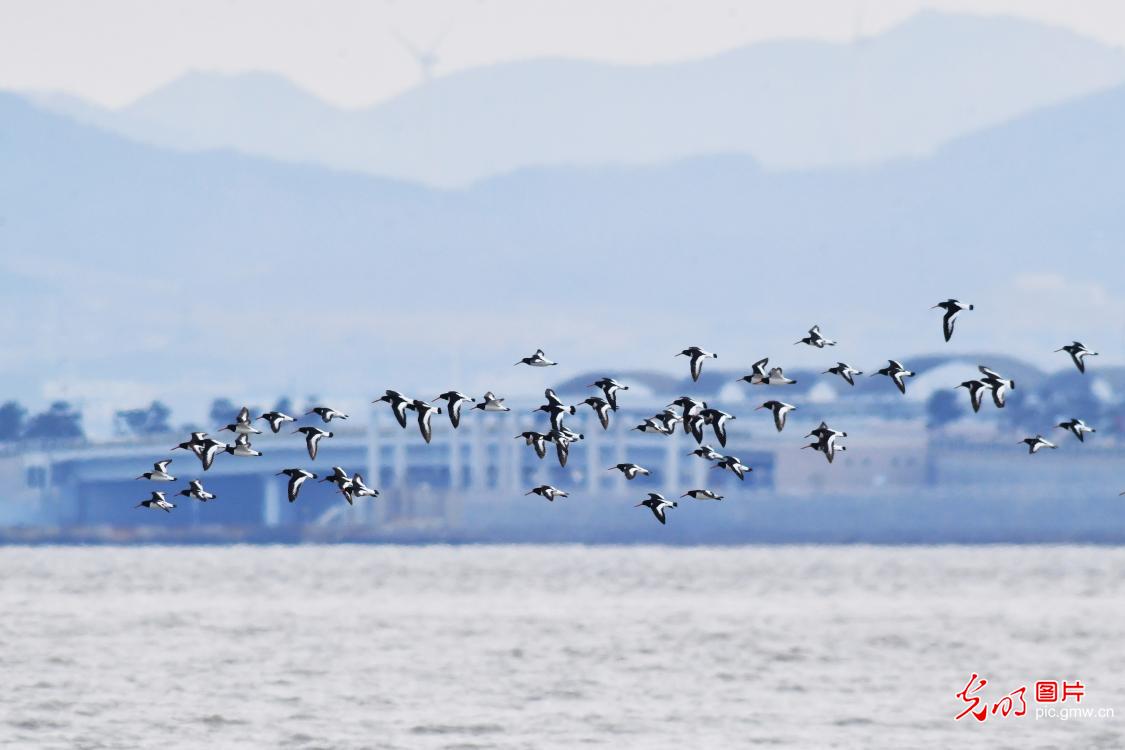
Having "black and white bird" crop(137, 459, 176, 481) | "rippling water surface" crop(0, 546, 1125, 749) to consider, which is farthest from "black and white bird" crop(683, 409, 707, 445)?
"rippling water surface" crop(0, 546, 1125, 749)

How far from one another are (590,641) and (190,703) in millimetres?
32205

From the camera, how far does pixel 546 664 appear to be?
4119 inches

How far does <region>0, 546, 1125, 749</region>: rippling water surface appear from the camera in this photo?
80.2m

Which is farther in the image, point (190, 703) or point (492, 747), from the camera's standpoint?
point (190, 703)

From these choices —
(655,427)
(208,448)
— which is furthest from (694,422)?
(208,448)

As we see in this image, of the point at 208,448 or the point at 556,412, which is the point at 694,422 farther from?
the point at 208,448

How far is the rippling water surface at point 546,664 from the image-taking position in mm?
80188

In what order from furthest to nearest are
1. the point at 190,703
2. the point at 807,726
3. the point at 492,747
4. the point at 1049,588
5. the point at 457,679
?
1. the point at 1049,588
2. the point at 457,679
3. the point at 190,703
4. the point at 807,726
5. the point at 492,747

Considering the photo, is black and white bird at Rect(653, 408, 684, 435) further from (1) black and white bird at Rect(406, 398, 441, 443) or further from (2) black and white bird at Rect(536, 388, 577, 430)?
(1) black and white bird at Rect(406, 398, 441, 443)

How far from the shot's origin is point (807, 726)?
81500mm

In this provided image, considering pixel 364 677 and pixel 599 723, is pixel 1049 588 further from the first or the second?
pixel 599 723

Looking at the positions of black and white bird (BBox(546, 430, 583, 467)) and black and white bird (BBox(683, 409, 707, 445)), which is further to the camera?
black and white bird (BBox(683, 409, 707, 445))

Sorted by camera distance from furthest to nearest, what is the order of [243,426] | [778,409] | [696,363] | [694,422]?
[778,409], [696,363], [694,422], [243,426]

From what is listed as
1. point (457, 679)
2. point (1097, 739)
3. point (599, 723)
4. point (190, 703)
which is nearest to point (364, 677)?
point (457, 679)
